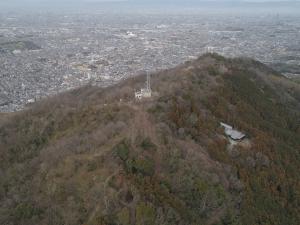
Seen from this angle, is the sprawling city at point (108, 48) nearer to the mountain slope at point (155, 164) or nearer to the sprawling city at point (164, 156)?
the sprawling city at point (164, 156)

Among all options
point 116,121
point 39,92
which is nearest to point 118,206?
point 116,121

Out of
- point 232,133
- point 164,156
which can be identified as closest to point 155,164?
point 164,156

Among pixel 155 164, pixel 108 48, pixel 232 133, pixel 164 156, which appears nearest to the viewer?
pixel 155 164

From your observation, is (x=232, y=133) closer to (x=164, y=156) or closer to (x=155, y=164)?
(x=164, y=156)

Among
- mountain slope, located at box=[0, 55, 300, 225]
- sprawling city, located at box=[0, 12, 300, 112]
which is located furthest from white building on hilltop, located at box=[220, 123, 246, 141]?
sprawling city, located at box=[0, 12, 300, 112]

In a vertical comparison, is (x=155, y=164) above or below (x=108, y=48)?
above

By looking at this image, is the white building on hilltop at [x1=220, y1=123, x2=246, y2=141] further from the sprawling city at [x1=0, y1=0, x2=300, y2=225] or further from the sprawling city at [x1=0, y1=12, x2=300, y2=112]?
the sprawling city at [x1=0, y1=12, x2=300, y2=112]

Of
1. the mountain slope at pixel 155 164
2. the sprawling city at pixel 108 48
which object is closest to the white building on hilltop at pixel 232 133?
the mountain slope at pixel 155 164
